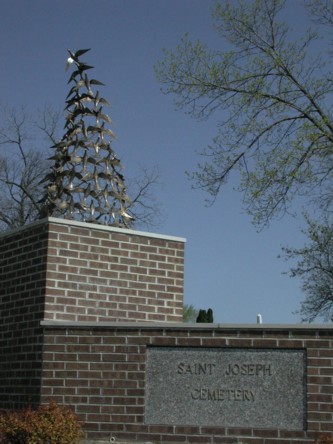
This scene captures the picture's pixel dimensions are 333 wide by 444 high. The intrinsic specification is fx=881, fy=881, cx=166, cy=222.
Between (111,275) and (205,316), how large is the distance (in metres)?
15.2

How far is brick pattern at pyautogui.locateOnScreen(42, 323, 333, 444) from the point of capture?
1364 cm

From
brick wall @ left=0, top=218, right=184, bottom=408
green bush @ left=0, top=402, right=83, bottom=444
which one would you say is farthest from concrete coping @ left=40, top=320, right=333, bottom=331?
green bush @ left=0, top=402, right=83, bottom=444

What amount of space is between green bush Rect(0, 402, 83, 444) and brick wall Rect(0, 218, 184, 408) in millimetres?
1464

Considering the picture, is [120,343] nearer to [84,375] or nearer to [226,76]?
[84,375]

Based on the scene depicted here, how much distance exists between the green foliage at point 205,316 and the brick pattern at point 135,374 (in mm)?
15656

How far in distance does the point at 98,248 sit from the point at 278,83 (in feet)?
35.8

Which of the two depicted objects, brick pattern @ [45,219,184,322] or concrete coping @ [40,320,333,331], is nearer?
concrete coping @ [40,320,333,331]

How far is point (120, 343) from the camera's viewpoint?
47.8ft

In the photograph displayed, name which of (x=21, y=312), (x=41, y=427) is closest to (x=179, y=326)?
(x=41, y=427)

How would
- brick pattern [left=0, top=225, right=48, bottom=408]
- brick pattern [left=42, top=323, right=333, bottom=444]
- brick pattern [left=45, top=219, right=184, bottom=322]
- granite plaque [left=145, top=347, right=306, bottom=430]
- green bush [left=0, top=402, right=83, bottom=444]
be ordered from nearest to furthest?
1. green bush [left=0, top=402, right=83, bottom=444]
2. brick pattern [left=42, top=323, right=333, bottom=444]
3. granite plaque [left=145, top=347, right=306, bottom=430]
4. brick pattern [left=0, top=225, right=48, bottom=408]
5. brick pattern [left=45, top=219, right=184, bottom=322]

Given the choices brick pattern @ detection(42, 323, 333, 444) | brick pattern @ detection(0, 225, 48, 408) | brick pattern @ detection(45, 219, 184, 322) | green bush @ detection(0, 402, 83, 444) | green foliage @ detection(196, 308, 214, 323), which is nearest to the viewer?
green bush @ detection(0, 402, 83, 444)

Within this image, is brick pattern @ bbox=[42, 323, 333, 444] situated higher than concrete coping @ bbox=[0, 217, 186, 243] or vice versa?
concrete coping @ bbox=[0, 217, 186, 243]

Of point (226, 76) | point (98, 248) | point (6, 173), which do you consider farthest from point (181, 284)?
point (6, 173)

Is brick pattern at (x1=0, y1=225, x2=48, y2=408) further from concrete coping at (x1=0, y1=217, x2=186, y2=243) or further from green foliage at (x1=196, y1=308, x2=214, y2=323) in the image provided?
green foliage at (x1=196, y1=308, x2=214, y2=323)
